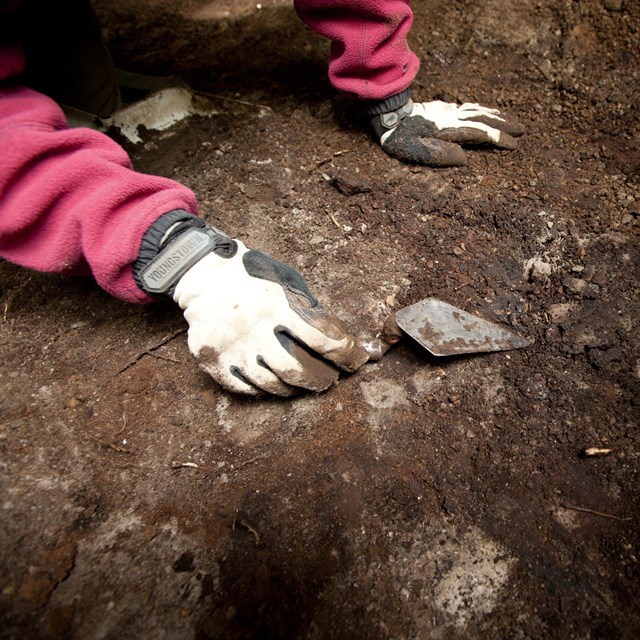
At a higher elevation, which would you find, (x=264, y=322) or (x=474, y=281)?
(x=264, y=322)

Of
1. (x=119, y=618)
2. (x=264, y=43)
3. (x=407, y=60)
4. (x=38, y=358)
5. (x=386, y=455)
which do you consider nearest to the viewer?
(x=119, y=618)

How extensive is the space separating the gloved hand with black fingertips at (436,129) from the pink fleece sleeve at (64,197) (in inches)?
43.1

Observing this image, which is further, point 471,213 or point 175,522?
point 471,213

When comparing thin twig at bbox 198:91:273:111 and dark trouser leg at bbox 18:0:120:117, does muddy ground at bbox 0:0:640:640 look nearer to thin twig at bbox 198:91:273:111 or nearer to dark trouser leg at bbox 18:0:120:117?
thin twig at bbox 198:91:273:111

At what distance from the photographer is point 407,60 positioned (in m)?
1.90

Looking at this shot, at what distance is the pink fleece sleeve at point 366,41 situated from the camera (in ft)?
5.54

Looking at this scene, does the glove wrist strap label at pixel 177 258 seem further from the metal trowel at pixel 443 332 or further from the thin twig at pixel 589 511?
the thin twig at pixel 589 511

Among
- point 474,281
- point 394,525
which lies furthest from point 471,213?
point 394,525

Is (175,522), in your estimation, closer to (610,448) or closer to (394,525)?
(394,525)

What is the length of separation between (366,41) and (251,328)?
128cm

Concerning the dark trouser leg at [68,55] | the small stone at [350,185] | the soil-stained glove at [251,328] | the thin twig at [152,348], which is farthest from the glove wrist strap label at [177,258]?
the dark trouser leg at [68,55]

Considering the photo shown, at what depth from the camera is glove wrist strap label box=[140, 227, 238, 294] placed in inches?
50.2

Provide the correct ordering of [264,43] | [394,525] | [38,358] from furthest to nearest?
[264,43] < [38,358] < [394,525]

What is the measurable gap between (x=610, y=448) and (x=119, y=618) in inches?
53.1
